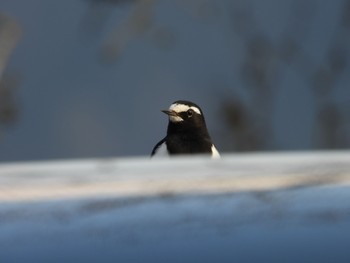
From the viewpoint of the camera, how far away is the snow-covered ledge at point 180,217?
2.18ft

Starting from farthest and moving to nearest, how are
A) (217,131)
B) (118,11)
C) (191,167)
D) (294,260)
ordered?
(118,11) < (217,131) < (191,167) < (294,260)

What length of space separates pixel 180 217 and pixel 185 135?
3308 millimetres

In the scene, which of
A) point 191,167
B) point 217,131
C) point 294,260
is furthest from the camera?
point 217,131

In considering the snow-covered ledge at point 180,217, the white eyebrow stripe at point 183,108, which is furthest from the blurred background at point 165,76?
the snow-covered ledge at point 180,217

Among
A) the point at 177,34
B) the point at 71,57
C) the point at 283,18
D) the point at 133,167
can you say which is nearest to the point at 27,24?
the point at 71,57

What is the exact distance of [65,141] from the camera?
6.01 meters

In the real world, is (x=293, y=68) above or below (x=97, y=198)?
below

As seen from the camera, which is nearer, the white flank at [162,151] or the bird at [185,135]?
the white flank at [162,151]

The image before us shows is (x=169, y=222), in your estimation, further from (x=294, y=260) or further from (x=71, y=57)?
(x=71, y=57)

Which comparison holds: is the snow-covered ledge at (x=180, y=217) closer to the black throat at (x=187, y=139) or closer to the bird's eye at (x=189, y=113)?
the black throat at (x=187, y=139)

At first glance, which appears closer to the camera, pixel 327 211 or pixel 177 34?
Answer: pixel 327 211

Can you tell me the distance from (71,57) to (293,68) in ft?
3.63

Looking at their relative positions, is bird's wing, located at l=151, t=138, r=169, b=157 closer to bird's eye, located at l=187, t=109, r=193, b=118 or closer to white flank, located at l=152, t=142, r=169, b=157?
white flank, located at l=152, t=142, r=169, b=157

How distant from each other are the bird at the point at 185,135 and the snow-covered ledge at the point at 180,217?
265 centimetres
